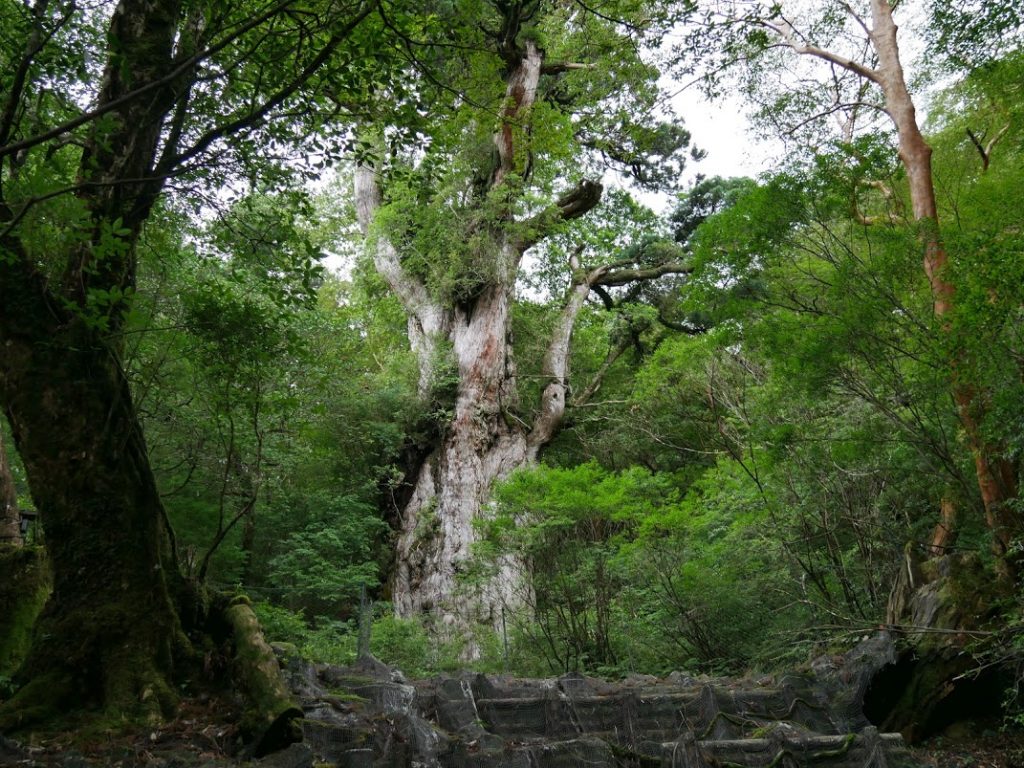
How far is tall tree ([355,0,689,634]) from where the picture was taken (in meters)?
12.0

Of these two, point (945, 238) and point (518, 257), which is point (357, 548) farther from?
point (945, 238)

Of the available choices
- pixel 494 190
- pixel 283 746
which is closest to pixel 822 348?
pixel 283 746

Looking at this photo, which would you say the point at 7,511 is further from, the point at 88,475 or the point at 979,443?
Result: the point at 979,443

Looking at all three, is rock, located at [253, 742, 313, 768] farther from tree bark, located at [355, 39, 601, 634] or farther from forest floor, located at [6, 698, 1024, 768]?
tree bark, located at [355, 39, 601, 634]

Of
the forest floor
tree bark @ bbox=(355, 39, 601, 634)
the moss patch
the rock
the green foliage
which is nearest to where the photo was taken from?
the forest floor

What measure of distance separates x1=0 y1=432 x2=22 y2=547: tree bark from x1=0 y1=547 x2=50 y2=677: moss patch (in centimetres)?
37

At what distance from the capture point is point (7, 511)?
18.5 feet

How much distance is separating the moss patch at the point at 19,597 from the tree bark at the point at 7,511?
1.21 ft

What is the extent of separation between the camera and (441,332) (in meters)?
13.8

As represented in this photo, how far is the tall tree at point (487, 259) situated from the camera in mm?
12000

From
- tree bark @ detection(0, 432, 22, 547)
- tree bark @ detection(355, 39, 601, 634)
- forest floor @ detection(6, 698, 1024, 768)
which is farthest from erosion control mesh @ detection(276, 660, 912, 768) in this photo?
tree bark @ detection(355, 39, 601, 634)

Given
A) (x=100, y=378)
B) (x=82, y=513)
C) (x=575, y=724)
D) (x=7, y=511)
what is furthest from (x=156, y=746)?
(x=7, y=511)

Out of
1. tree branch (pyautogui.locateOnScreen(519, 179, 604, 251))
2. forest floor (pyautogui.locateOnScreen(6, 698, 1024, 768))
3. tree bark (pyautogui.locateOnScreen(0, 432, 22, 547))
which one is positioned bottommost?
forest floor (pyautogui.locateOnScreen(6, 698, 1024, 768))

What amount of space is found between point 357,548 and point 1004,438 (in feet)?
31.1
